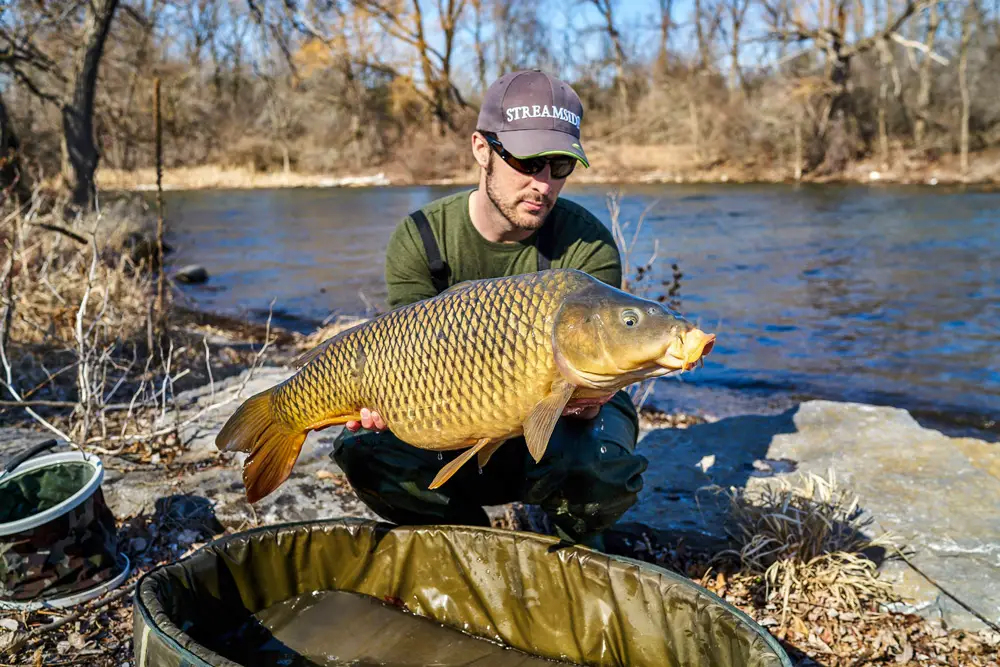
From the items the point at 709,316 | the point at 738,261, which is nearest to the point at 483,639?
the point at 709,316

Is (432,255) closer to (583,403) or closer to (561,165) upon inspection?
(561,165)

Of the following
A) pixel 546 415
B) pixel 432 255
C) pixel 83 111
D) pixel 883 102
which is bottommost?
pixel 546 415

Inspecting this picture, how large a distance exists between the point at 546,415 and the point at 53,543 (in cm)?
161

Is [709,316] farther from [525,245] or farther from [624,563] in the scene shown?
[624,563]

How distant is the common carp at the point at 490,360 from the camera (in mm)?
1571

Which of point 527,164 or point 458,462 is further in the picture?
point 527,164

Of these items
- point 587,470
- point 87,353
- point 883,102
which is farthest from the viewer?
point 883,102

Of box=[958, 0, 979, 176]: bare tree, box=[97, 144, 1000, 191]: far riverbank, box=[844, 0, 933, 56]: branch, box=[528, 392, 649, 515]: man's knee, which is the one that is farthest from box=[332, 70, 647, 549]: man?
box=[844, 0, 933, 56]: branch

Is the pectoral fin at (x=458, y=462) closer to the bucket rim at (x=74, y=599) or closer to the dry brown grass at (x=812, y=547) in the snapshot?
the dry brown grass at (x=812, y=547)

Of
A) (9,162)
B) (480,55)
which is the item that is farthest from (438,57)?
(9,162)

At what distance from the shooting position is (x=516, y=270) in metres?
2.53

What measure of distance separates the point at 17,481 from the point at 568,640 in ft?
5.89

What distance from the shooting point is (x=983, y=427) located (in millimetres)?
4754

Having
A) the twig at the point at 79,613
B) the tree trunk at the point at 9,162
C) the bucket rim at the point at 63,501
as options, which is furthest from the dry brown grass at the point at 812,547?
the tree trunk at the point at 9,162
